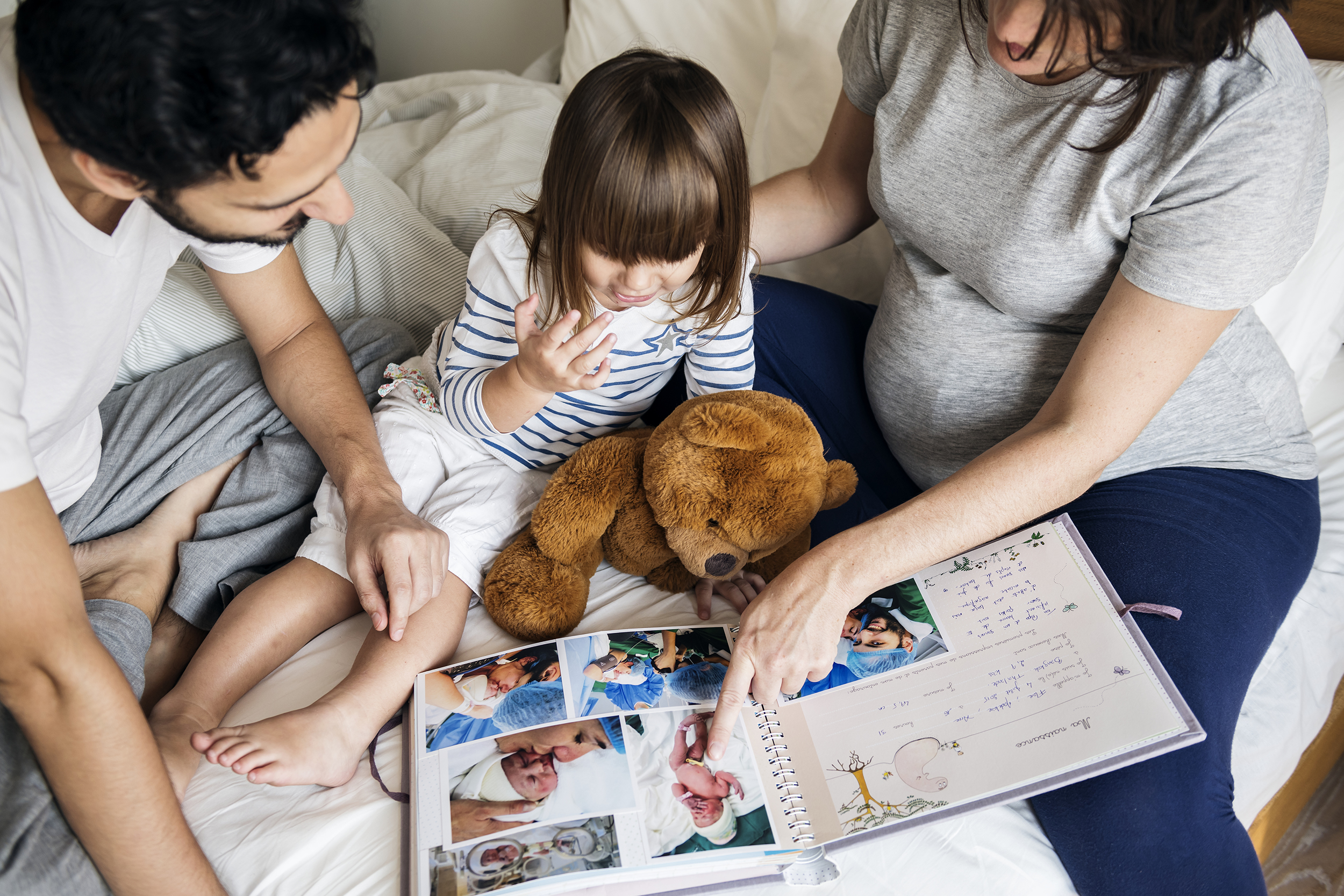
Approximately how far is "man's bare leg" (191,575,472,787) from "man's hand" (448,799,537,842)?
0.14m

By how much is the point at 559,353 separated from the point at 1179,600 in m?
0.64

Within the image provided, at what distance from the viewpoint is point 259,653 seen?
3.07 feet

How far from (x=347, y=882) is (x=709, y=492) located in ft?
1.53

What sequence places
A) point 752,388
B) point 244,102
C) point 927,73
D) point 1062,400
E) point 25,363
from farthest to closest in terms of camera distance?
point 752,388 → point 927,73 → point 1062,400 → point 25,363 → point 244,102

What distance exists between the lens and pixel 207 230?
71 cm

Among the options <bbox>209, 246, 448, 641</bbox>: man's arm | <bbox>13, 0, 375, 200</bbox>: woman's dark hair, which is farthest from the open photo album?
<bbox>13, 0, 375, 200</bbox>: woman's dark hair

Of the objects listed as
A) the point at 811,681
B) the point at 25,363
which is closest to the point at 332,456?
the point at 25,363

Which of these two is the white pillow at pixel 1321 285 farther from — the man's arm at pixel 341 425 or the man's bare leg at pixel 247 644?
the man's bare leg at pixel 247 644

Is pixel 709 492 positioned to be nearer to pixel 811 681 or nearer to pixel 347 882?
pixel 811 681

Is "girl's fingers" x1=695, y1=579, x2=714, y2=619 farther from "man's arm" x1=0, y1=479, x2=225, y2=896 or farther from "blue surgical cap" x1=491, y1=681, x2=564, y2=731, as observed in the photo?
"man's arm" x1=0, y1=479, x2=225, y2=896

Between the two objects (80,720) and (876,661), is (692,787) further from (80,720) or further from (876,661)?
(80,720)

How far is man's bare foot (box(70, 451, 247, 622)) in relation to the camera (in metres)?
0.96

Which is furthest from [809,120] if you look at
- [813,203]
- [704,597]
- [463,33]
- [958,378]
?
[463,33]

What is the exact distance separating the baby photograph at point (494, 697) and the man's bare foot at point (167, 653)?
321 millimetres
